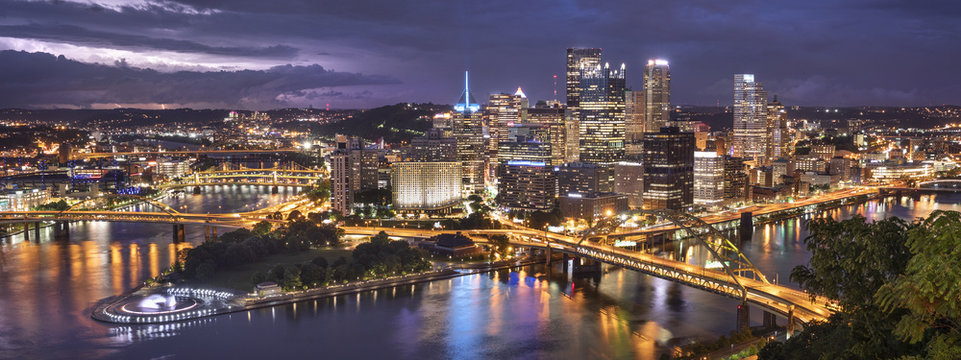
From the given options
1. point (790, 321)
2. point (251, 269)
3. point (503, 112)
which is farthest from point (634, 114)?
point (790, 321)

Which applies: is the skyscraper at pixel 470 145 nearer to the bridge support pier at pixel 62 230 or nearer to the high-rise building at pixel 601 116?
the high-rise building at pixel 601 116

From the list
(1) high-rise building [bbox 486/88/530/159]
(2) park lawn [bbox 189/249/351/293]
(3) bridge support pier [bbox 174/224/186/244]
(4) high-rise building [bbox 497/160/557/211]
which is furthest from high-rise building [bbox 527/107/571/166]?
(2) park lawn [bbox 189/249/351/293]

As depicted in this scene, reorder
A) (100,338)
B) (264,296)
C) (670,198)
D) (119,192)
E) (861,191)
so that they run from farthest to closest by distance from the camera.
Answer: (861,191) → (119,192) → (670,198) → (264,296) → (100,338)

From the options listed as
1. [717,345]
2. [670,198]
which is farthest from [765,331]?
[670,198]

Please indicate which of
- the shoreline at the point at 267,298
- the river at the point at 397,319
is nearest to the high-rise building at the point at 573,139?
the river at the point at 397,319

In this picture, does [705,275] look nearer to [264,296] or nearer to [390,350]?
[390,350]

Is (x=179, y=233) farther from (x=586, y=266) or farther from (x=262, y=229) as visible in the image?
(x=586, y=266)

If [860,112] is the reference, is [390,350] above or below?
below
